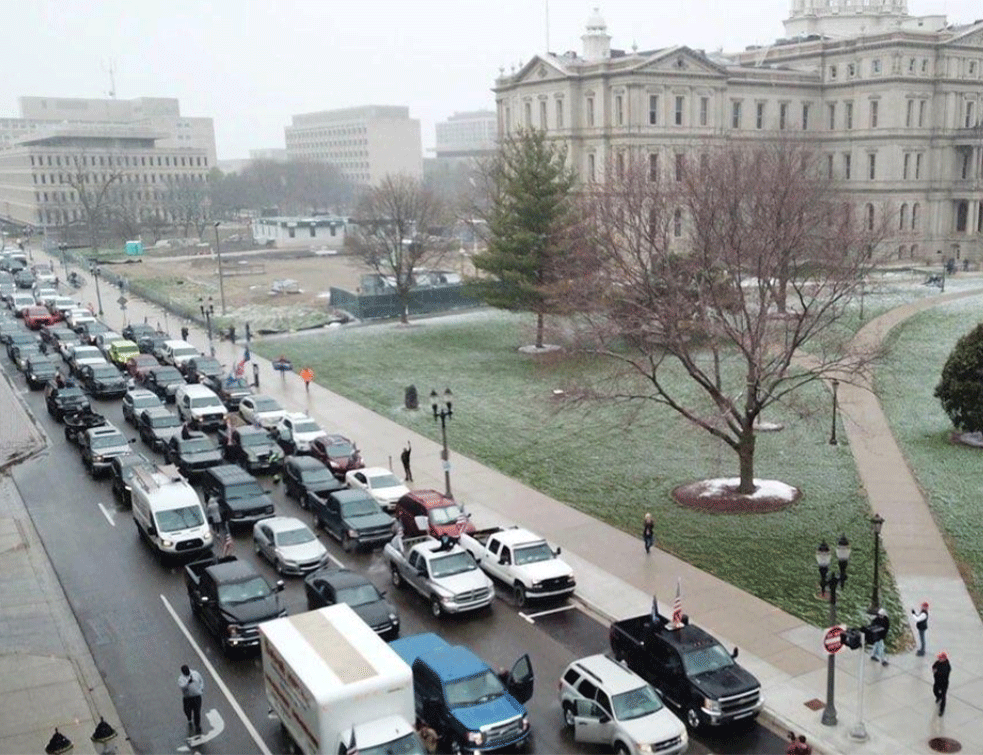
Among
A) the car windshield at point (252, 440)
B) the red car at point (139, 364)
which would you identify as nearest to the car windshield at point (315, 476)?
the car windshield at point (252, 440)

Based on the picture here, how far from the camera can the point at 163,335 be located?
6006 cm

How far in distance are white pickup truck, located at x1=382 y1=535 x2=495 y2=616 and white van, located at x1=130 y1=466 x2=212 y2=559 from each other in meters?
5.52

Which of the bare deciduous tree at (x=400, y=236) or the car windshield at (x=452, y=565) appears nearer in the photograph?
the car windshield at (x=452, y=565)

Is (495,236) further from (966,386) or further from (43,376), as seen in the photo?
(966,386)

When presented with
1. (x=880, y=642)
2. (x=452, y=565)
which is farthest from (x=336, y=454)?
(x=880, y=642)

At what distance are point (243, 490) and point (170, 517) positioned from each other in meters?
3.28

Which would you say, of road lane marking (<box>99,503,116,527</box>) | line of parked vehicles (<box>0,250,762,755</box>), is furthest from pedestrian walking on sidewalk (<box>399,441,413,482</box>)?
road lane marking (<box>99,503,116,527</box>)

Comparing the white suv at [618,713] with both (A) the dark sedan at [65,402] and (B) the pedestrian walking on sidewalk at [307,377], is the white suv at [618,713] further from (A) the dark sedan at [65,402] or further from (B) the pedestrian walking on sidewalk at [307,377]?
(A) the dark sedan at [65,402]

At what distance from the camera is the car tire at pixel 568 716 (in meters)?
17.8

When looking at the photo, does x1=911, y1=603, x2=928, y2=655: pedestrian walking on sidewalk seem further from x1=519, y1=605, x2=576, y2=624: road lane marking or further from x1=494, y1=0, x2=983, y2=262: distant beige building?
x1=494, y1=0, x2=983, y2=262: distant beige building

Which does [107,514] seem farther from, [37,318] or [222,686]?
[37,318]

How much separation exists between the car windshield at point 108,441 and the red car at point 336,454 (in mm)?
6836

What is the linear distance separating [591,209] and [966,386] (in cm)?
1798

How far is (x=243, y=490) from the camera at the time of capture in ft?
97.8
